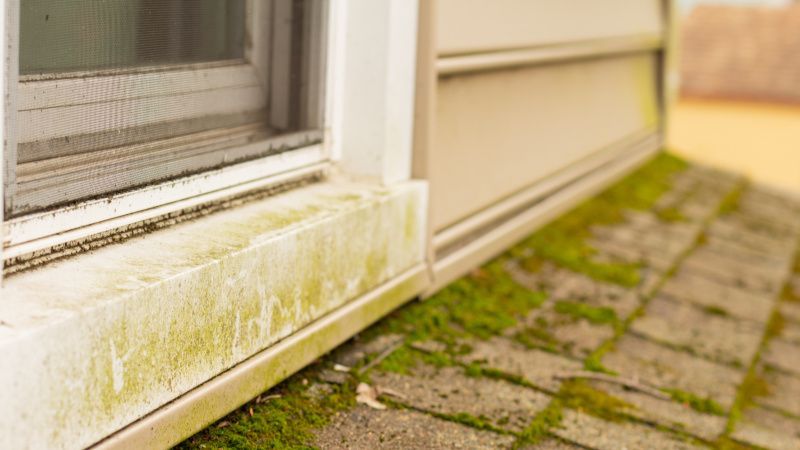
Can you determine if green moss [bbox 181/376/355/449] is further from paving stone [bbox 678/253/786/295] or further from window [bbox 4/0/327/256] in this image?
paving stone [bbox 678/253/786/295]

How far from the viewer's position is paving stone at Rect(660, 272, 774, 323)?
400 centimetres

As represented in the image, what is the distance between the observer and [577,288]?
3.88 meters

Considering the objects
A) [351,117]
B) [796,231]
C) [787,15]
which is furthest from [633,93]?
[787,15]

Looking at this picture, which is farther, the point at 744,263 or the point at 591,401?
the point at 744,263

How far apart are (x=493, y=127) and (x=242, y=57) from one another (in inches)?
64.4

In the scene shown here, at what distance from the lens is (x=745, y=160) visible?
30.8ft

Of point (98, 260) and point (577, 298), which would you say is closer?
point (98, 260)

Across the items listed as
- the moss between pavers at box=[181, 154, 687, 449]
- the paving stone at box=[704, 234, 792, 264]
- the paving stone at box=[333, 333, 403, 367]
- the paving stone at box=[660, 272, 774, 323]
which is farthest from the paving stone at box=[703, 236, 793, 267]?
the paving stone at box=[333, 333, 403, 367]

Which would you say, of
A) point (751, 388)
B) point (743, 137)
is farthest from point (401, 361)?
point (743, 137)

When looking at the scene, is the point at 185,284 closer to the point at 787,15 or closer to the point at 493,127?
the point at 493,127

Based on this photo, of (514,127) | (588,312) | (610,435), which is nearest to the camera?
(610,435)

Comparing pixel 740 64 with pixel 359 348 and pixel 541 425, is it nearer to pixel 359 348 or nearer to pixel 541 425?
pixel 359 348

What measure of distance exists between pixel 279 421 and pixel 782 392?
178cm

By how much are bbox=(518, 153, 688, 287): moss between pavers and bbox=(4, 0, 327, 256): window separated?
1.63 m
